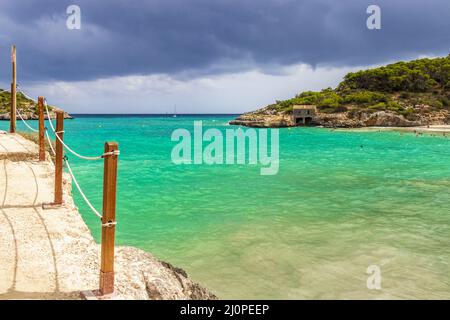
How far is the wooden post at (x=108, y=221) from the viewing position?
415cm

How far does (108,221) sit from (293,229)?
28.2ft

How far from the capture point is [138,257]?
5.67 meters

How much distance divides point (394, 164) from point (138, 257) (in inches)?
1095

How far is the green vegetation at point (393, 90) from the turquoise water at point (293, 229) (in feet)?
239

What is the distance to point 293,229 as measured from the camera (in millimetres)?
11922

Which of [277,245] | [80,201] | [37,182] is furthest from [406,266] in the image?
[80,201]

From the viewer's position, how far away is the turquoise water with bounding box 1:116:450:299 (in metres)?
8.21

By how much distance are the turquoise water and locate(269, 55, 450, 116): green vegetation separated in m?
72.8

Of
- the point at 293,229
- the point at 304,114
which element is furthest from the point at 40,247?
the point at 304,114
